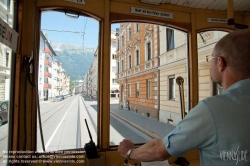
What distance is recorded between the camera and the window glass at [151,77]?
265 inches

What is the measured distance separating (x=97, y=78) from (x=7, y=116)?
3.35 feet

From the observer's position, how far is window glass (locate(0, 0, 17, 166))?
150 centimetres

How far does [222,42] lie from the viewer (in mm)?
792

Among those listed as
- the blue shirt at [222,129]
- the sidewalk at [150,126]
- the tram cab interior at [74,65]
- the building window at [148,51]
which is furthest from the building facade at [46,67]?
the building window at [148,51]

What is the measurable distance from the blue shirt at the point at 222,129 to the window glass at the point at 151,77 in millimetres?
5261

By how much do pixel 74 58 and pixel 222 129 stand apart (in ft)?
7.55

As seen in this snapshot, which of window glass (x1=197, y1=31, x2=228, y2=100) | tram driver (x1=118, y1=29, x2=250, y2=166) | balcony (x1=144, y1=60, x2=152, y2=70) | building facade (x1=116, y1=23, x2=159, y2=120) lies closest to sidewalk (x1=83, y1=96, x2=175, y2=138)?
building facade (x1=116, y1=23, x2=159, y2=120)

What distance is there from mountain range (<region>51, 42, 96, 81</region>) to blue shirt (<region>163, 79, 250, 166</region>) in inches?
72.8

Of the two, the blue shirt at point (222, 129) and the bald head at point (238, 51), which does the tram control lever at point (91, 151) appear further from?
the bald head at point (238, 51)

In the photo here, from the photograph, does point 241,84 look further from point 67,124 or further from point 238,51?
point 67,124

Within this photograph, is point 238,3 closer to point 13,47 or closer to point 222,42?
point 222,42

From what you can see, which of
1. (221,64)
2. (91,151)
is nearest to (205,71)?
(91,151)

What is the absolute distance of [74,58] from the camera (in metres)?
2.60

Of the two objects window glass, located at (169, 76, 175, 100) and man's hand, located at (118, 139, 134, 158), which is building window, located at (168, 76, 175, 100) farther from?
man's hand, located at (118, 139, 134, 158)
